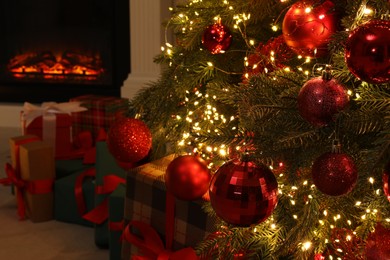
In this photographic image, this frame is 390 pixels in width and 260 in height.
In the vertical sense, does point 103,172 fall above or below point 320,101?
below

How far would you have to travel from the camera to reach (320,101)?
0.59m

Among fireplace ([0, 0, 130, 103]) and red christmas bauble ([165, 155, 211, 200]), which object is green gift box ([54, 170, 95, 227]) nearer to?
red christmas bauble ([165, 155, 211, 200])

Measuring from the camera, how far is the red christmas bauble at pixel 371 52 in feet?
1.76

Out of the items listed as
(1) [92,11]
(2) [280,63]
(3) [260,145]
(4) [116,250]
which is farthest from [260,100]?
(1) [92,11]

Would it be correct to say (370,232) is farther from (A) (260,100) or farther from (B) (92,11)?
(B) (92,11)

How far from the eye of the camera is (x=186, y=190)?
0.83m

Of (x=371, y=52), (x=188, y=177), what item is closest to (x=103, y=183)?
(x=188, y=177)

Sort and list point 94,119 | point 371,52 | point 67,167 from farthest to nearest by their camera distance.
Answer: point 94,119, point 67,167, point 371,52

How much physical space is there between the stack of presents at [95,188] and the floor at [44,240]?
0.04 meters

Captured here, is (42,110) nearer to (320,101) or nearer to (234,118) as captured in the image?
(234,118)

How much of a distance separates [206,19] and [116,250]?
0.72 metres

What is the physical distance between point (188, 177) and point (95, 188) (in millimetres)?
945

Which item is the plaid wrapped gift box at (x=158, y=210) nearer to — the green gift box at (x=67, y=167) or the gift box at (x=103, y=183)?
the gift box at (x=103, y=183)

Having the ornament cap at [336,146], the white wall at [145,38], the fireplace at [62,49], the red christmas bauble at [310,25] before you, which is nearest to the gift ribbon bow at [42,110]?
the white wall at [145,38]
